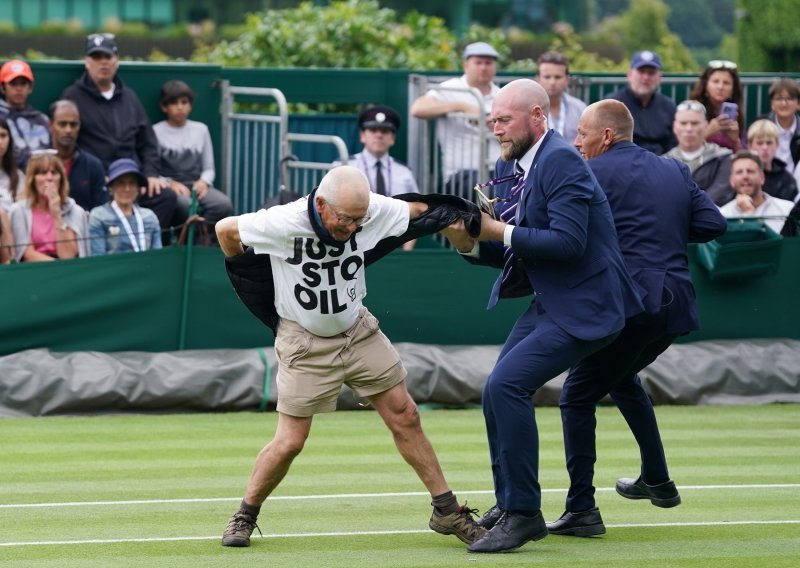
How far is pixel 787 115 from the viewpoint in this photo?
15062 mm

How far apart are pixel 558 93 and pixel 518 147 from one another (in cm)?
673

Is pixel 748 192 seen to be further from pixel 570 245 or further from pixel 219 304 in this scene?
pixel 570 245

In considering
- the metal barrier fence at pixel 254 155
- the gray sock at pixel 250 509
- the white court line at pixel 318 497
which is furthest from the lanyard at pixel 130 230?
the gray sock at pixel 250 509

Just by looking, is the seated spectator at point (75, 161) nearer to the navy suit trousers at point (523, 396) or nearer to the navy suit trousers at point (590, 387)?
the navy suit trousers at point (590, 387)

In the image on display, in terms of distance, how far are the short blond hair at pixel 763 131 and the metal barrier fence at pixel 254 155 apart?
3.66 metres

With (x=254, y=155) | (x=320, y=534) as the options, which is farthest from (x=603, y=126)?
(x=254, y=155)

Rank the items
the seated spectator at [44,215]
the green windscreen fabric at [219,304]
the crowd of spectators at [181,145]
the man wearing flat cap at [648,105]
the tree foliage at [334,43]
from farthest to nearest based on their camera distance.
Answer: the tree foliage at [334,43] < the man wearing flat cap at [648,105] < the crowd of spectators at [181,145] < the seated spectator at [44,215] < the green windscreen fabric at [219,304]

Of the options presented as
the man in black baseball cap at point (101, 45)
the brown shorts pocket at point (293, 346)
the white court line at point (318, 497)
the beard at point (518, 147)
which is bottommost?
the white court line at point (318, 497)

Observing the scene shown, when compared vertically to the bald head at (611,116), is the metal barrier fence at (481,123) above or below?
below

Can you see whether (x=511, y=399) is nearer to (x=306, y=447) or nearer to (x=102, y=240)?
(x=306, y=447)

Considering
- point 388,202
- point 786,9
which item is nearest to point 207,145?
point 388,202

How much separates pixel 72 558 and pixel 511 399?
2177 mm

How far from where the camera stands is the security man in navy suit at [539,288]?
762cm

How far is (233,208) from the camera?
1512cm
